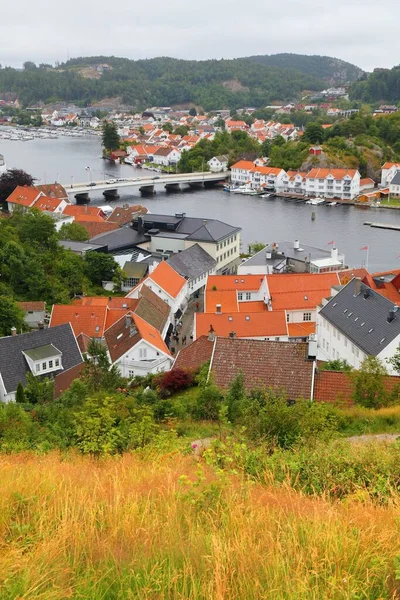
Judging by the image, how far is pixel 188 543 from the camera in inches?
125

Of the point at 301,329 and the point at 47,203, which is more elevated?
the point at 47,203

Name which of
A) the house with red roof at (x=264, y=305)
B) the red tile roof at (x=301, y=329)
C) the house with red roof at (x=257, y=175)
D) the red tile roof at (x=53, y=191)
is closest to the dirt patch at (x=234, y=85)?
the house with red roof at (x=257, y=175)

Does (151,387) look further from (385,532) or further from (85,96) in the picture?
(85,96)

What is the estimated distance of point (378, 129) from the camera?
6197cm

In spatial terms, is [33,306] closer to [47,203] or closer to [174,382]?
[174,382]

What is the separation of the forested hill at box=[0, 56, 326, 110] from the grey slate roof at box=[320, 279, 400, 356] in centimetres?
11070

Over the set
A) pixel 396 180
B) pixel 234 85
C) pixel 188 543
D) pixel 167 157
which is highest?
pixel 234 85

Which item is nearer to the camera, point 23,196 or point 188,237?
point 188,237

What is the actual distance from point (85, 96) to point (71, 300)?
124 meters

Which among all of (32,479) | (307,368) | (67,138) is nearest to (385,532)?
(32,479)

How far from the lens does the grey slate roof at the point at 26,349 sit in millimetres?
14328

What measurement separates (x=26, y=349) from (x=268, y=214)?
31058mm

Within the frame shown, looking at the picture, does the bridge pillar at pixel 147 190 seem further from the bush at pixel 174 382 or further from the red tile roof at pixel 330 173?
the bush at pixel 174 382

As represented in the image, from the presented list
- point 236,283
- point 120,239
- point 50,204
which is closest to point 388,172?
point 50,204
